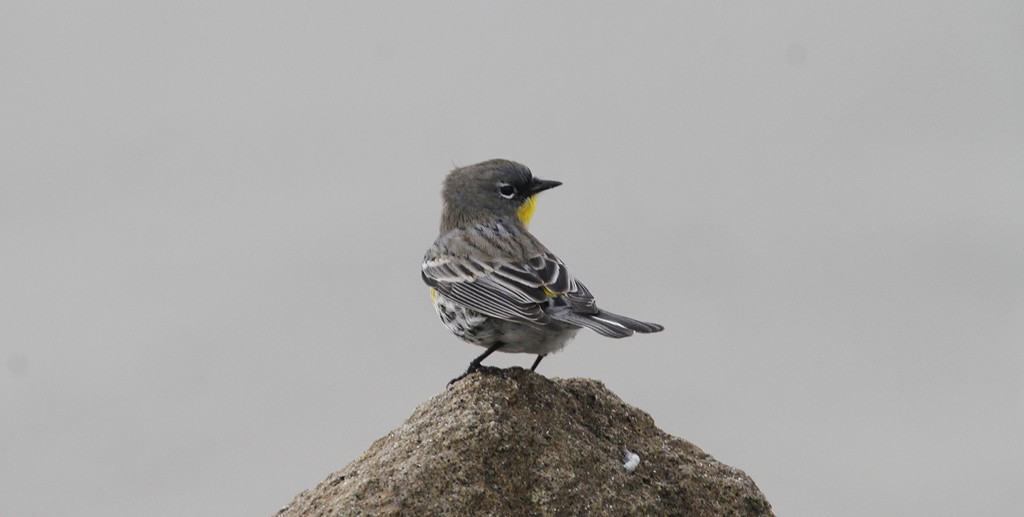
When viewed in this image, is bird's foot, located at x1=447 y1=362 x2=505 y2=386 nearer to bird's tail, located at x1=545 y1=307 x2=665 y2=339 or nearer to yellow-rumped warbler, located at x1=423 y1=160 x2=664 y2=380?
yellow-rumped warbler, located at x1=423 y1=160 x2=664 y2=380

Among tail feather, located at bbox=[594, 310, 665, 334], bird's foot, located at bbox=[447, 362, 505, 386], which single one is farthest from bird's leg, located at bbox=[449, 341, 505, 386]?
tail feather, located at bbox=[594, 310, 665, 334]

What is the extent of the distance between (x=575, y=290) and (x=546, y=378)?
0.88 metres

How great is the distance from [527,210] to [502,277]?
1.51 m

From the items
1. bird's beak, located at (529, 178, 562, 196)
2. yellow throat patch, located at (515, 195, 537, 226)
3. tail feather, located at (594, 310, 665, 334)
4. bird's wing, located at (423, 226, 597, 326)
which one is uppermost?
bird's beak, located at (529, 178, 562, 196)

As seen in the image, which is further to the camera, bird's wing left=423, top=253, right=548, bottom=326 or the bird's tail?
bird's wing left=423, top=253, right=548, bottom=326

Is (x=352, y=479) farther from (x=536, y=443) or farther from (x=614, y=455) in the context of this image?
(x=614, y=455)

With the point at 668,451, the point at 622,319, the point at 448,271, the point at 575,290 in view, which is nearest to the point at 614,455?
the point at 668,451

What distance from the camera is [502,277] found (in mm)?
7902

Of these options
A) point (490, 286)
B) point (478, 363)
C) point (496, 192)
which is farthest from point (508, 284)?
point (496, 192)

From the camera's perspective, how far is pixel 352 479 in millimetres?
6164

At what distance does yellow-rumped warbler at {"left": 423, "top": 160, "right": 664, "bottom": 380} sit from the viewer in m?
7.20

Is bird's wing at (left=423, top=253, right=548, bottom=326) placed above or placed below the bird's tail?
above

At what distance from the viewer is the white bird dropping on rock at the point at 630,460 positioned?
6.42 m

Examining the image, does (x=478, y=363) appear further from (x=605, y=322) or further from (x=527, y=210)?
(x=527, y=210)
